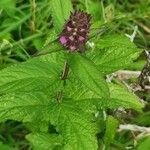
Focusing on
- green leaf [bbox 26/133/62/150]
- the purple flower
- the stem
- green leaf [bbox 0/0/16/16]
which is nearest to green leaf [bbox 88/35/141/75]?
the stem

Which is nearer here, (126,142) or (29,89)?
(29,89)

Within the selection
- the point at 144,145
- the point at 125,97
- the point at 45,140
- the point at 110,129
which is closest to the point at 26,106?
the point at 45,140

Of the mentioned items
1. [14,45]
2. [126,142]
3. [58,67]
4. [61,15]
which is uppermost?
[61,15]

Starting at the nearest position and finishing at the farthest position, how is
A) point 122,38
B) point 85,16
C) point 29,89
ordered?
point 85,16 < point 29,89 < point 122,38

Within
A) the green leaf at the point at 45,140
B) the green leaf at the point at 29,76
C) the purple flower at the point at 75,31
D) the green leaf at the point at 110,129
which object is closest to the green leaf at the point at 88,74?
the purple flower at the point at 75,31

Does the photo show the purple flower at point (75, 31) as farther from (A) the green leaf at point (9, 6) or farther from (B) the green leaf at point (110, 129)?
(A) the green leaf at point (9, 6)

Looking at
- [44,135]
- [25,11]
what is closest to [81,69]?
[44,135]

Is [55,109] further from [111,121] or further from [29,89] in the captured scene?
[111,121]
